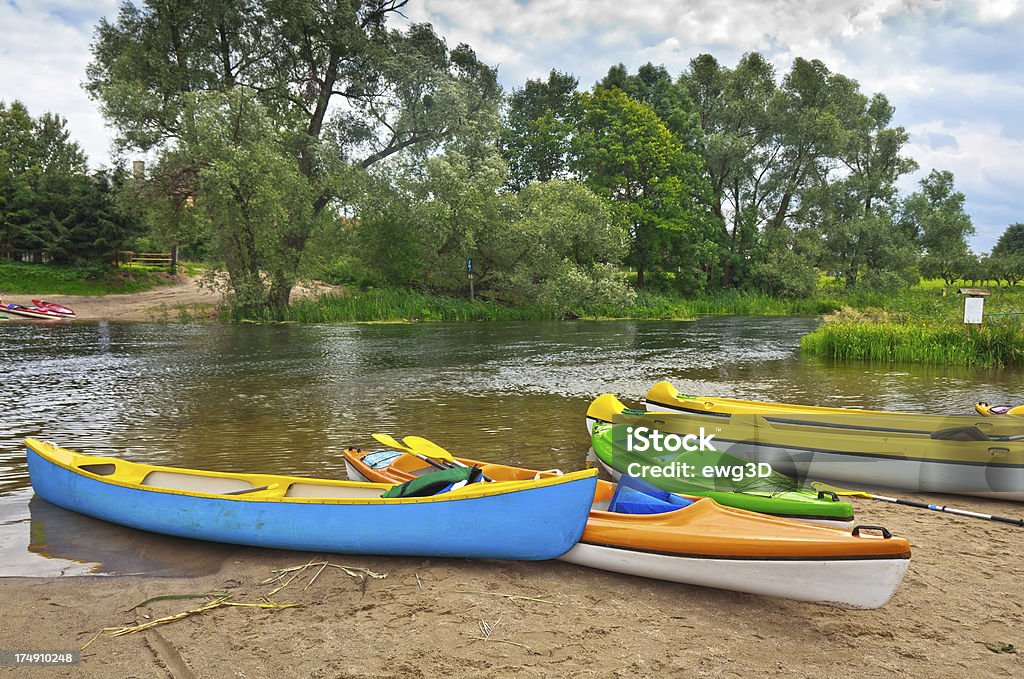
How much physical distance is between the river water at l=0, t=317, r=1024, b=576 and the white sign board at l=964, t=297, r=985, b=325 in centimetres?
122

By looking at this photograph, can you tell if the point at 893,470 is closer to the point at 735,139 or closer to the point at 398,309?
the point at 398,309

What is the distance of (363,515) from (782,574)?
2.52 metres

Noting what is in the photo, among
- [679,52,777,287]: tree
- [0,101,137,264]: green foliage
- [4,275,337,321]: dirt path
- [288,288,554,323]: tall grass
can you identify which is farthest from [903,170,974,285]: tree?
[0,101,137,264]: green foliage

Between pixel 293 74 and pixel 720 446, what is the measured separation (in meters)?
29.2

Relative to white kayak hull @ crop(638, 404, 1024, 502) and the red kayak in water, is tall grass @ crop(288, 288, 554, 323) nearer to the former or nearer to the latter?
the red kayak in water

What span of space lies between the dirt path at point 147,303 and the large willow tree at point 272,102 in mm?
2550

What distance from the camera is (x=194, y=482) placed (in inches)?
225

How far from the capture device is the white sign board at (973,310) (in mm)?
13836

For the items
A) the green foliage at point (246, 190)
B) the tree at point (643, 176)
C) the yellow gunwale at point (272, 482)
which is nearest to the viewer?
the yellow gunwale at point (272, 482)

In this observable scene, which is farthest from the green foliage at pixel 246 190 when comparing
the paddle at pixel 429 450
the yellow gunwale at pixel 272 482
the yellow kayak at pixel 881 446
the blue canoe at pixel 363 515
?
the yellow kayak at pixel 881 446

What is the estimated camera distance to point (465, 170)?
29.2m

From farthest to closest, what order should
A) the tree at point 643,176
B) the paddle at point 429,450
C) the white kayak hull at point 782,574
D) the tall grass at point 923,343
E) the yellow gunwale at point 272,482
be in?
the tree at point 643,176 → the tall grass at point 923,343 → the paddle at point 429,450 → the yellow gunwale at point 272,482 → the white kayak hull at point 782,574

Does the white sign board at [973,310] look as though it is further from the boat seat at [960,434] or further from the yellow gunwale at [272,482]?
the yellow gunwale at [272,482]

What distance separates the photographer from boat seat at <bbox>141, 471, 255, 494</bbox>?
5414mm
